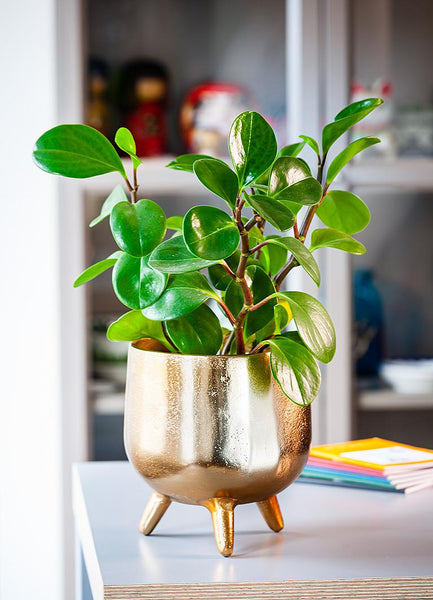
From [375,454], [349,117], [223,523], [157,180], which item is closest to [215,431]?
[223,523]

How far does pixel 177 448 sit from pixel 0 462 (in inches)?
52.8

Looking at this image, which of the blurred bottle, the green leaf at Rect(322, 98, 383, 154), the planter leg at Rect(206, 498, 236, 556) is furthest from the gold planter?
the blurred bottle

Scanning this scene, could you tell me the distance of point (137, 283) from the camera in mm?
758

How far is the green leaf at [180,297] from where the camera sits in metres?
0.75

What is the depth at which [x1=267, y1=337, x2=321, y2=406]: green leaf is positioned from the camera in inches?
28.9

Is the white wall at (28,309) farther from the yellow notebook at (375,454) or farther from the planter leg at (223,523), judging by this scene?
the planter leg at (223,523)

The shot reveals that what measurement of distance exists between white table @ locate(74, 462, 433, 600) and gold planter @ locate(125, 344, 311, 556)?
50 mm

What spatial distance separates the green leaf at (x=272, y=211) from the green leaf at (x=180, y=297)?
0.10 metres

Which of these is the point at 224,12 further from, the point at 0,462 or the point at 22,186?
the point at 0,462

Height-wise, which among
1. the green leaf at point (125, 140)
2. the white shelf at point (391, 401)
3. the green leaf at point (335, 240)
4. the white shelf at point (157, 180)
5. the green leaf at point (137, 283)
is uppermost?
the white shelf at point (157, 180)

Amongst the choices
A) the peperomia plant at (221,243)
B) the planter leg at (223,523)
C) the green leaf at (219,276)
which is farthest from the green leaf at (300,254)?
the planter leg at (223,523)

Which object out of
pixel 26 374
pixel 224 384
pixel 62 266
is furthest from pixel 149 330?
pixel 26 374

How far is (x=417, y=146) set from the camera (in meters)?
2.00

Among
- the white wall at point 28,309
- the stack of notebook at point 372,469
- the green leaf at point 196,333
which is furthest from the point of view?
the white wall at point 28,309
